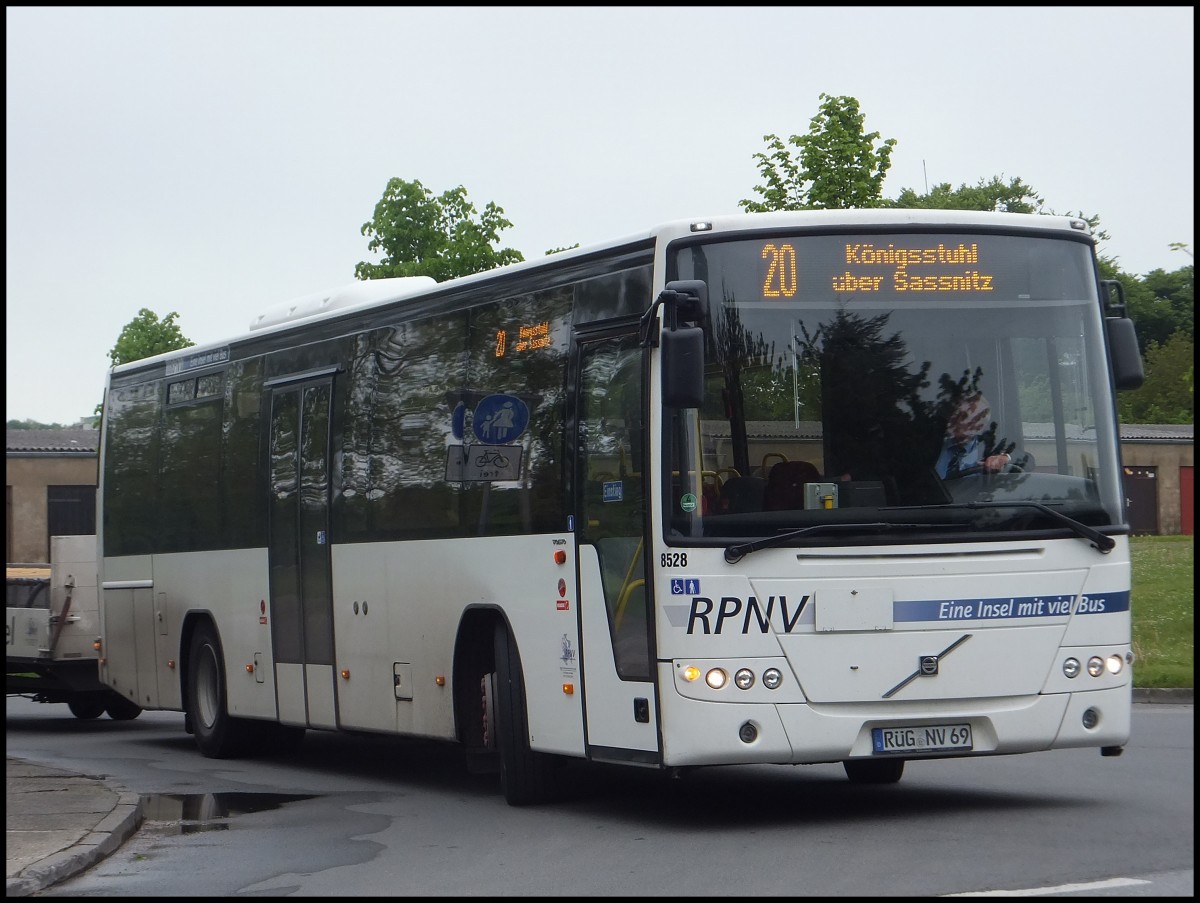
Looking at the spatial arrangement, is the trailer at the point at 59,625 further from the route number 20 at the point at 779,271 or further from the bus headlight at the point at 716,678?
the route number 20 at the point at 779,271

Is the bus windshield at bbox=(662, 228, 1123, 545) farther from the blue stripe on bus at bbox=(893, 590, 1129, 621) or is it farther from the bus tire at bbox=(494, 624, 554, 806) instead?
the bus tire at bbox=(494, 624, 554, 806)

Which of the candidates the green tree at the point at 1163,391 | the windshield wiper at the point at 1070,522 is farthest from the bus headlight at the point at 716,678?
the green tree at the point at 1163,391

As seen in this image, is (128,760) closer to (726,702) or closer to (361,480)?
(361,480)

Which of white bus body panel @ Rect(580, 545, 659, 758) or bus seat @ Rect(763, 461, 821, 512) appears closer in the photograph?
bus seat @ Rect(763, 461, 821, 512)

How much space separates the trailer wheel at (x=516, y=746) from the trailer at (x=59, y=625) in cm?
1082

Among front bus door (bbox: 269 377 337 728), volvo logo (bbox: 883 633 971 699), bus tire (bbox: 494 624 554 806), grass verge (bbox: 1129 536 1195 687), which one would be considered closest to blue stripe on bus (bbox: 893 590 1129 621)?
volvo logo (bbox: 883 633 971 699)

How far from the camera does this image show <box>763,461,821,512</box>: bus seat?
10.2 meters

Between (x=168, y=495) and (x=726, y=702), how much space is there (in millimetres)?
9198

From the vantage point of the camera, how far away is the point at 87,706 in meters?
23.5

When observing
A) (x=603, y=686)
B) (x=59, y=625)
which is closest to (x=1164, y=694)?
(x=603, y=686)

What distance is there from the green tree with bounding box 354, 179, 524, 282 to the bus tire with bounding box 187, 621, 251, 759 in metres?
20.7

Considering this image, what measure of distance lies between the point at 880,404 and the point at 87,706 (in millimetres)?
15883

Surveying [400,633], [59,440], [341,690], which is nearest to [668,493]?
[400,633]

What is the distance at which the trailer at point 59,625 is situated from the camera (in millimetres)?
21828
